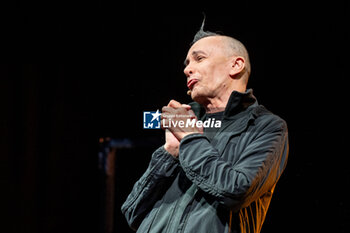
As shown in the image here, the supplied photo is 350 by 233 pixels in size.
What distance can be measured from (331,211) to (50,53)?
1.65 metres

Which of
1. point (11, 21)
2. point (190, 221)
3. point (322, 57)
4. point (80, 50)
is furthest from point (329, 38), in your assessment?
point (11, 21)

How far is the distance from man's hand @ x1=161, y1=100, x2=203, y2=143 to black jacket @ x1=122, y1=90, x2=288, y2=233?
4 cm

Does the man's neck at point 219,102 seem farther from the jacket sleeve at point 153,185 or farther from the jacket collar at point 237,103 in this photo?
the jacket sleeve at point 153,185

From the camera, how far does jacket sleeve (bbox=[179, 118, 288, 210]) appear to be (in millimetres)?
773

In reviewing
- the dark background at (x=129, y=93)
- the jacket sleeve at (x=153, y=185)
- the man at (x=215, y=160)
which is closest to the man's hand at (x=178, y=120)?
the man at (x=215, y=160)

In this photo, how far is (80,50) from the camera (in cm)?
168

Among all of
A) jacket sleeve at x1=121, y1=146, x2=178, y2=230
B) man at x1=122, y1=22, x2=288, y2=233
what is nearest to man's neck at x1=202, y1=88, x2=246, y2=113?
man at x1=122, y1=22, x2=288, y2=233

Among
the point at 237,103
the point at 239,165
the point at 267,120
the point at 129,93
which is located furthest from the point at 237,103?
the point at 129,93

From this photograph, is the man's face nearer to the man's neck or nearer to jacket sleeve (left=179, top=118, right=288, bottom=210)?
the man's neck

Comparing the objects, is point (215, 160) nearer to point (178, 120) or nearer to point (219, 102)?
point (178, 120)

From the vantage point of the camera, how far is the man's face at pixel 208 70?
3.42ft

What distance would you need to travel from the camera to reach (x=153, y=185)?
3.21 feet

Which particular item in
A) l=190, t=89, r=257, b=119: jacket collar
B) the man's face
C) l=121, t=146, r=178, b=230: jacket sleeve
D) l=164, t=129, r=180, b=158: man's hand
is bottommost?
l=121, t=146, r=178, b=230: jacket sleeve

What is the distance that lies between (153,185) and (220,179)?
282 millimetres
